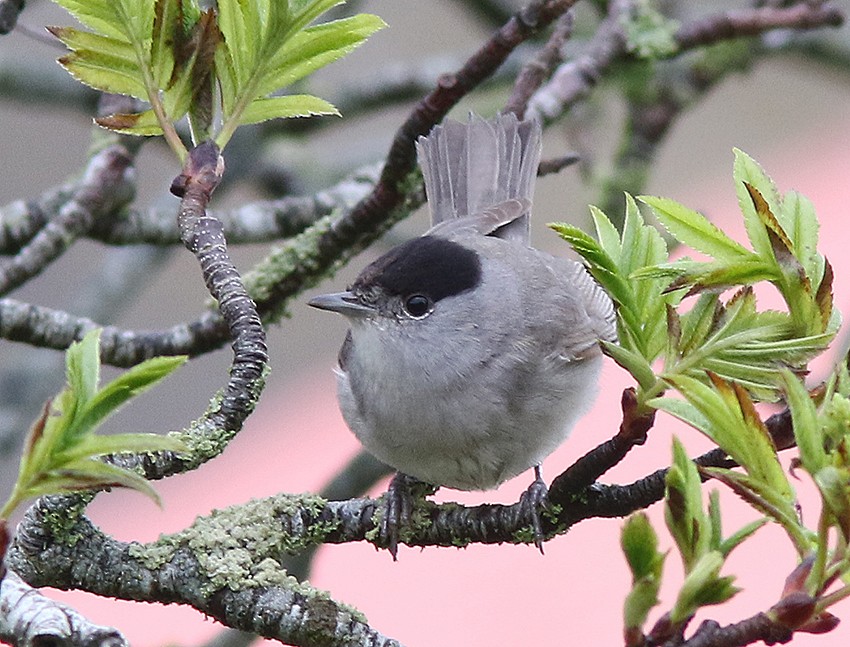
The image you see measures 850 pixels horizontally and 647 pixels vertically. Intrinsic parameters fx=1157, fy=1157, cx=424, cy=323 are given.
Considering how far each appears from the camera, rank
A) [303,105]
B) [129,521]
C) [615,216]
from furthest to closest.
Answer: [129,521], [615,216], [303,105]

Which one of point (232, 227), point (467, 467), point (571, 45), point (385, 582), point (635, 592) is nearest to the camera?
point (635, 592)

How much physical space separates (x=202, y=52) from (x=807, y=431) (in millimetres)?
1094

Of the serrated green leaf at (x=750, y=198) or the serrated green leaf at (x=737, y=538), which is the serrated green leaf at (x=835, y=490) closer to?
the serrated green leaf at (x=737, y=538)

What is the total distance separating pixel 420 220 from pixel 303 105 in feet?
21.2

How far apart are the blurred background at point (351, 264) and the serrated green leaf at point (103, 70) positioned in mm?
1190

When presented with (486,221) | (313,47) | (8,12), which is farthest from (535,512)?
(486,221)

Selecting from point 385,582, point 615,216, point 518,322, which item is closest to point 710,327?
point 518,322

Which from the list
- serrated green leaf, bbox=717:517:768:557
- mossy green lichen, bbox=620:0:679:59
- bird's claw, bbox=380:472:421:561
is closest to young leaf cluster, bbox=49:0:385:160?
bird's claw, bbox=380:472:421:561

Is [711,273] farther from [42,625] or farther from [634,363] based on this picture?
[42,625]

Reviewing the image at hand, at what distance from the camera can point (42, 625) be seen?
138 centimetres

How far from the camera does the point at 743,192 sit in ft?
5.25

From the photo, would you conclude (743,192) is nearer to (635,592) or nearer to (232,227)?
(635,592)

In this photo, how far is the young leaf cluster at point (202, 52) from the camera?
1769 millimetres

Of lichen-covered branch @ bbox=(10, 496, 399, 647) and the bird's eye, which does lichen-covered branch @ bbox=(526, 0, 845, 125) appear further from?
lichen-covered branch @ bbox=(10, 496, 399, 647)
